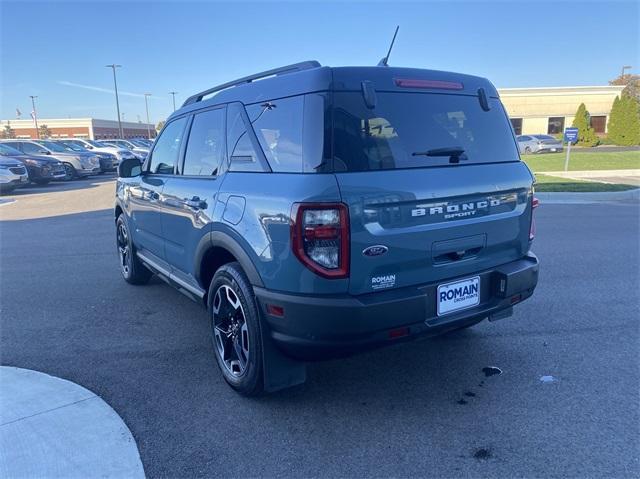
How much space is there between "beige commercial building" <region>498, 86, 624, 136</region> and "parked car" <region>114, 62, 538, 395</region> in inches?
1865

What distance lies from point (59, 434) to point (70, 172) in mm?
21134

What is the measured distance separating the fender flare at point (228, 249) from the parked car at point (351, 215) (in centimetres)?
1

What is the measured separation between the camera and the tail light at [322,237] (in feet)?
8.32

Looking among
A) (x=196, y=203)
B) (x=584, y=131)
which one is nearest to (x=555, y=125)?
(x=584, y=131)

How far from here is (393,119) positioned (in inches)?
113

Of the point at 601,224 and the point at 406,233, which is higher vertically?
the point at 406,233

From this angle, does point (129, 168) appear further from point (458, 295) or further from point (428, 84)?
point (458, 295)

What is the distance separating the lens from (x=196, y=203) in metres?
3.65

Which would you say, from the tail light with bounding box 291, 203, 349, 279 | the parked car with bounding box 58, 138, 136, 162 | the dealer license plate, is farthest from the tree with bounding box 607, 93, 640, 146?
the tail light with bounding box 291, 203, 349, 279

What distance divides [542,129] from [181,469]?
50983mm

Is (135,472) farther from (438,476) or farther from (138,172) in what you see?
(138,172)

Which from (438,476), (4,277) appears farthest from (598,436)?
(4,277)

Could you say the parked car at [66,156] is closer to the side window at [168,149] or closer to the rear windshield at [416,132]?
the side window at [168,149]

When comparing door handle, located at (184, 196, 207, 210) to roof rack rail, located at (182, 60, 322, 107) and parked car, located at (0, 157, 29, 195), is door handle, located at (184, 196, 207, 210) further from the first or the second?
parked car, located at (0, 157, 29, 195)
